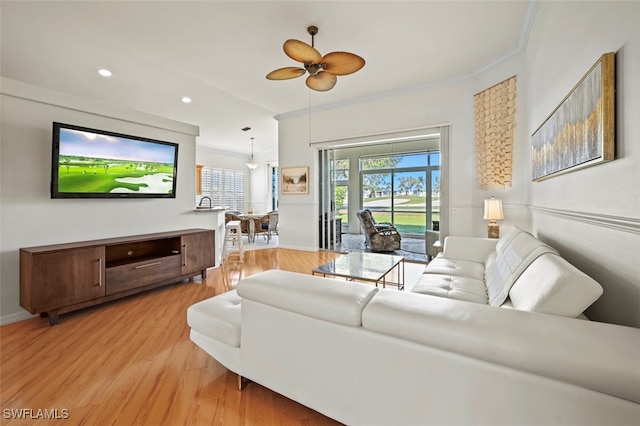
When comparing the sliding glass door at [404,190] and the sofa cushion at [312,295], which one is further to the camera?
the sliding glass door at [404,190]

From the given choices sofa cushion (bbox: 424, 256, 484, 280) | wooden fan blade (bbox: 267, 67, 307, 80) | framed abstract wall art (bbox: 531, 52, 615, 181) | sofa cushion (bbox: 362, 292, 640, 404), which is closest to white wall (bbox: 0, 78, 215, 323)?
wooden fan blade (bbox: 267, 67, 307, 80)

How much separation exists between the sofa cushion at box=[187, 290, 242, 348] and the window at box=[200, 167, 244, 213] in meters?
6.96

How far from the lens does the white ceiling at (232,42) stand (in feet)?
8.83

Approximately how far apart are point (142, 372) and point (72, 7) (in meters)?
3.47

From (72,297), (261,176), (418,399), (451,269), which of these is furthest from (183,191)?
(261,176)

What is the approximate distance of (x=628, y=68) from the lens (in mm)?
1138

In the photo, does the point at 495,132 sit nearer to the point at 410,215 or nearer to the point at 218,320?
the point at 410,215

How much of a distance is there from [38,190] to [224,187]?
6.42 meters

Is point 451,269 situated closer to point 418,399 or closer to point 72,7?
point 418,399

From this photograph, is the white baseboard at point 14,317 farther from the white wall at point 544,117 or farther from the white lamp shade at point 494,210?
the white lamp shade at point 494,210

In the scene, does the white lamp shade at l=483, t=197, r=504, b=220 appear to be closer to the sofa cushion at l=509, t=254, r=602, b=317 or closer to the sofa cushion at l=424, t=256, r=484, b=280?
the sofa cushion at l=424, t=256, r=484, b=280

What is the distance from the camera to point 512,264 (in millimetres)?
1787

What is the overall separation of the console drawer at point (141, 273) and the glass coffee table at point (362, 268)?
6.02 feet

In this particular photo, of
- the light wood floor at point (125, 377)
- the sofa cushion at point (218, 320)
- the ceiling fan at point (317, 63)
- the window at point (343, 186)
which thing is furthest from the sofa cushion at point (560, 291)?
the window at point (343, 186)
